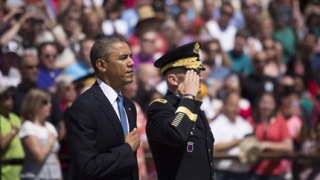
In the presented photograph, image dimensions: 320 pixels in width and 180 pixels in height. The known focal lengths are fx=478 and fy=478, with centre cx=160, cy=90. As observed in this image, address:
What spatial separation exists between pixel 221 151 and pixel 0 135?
3.03m

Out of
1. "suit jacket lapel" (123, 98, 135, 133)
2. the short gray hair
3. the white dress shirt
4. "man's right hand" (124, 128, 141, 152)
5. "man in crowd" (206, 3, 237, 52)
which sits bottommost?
"man's right hand" (124, 128, 141, 152)

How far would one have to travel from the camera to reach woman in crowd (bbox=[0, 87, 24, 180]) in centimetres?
605

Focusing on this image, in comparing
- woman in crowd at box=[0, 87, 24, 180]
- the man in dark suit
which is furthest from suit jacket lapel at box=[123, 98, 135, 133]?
woman in crowd at box=[0, 87, 24, 180]

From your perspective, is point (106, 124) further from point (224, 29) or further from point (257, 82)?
point (224, 29)

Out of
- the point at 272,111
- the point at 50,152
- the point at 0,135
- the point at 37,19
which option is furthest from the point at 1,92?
the point at 272,111

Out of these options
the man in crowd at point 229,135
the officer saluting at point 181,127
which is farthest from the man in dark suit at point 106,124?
the man in crowd at point 229,135

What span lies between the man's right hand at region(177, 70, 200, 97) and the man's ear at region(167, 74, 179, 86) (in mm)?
116

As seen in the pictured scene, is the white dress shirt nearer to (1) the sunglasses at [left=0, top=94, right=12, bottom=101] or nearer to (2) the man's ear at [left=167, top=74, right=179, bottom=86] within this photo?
(2) the man's ear at [left=167, top=74, right=179, bottom=86]

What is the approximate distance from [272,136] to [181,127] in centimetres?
380

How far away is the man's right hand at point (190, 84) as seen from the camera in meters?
3.80

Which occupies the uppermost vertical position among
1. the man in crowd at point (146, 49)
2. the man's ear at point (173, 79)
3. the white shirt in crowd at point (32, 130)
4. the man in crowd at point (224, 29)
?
the man in crowd at point (224, 29)

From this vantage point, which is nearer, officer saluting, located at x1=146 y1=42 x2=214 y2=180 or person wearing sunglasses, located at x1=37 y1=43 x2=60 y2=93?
officer saluting, located at x1=146 y1=42 x2=214 y2=180

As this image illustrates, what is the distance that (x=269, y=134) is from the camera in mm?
7023

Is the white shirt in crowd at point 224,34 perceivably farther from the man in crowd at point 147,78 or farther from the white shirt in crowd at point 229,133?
the white shirt in crowd at point 229,133
